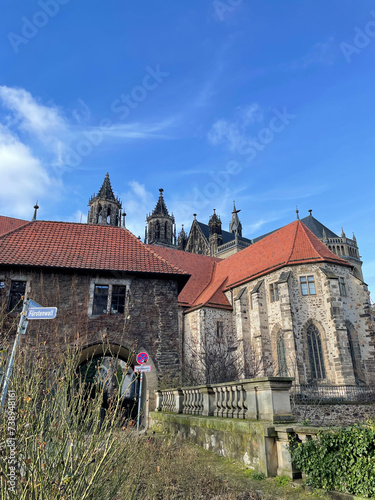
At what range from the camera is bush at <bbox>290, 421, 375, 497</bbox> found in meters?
3.74

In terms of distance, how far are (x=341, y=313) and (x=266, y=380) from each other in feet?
62.8

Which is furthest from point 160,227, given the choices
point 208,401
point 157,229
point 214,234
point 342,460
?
point 342,460

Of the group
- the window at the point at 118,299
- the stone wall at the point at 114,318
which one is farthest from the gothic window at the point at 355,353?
the window at the point at 118,299

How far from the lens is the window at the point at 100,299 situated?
14.4 meters

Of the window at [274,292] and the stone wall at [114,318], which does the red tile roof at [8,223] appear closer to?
the stone wall at [114,318]

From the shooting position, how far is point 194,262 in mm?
34250

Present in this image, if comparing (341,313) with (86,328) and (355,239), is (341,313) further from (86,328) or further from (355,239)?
(355,239)

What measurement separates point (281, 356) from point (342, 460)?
2074 cm

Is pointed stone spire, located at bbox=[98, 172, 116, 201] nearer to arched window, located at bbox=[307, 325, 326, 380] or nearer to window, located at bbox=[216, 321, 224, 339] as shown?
window, located at bbox=[216, 321, 224, 339]

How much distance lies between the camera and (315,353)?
73.5 ft

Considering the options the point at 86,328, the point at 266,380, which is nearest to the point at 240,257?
the point at 86,328

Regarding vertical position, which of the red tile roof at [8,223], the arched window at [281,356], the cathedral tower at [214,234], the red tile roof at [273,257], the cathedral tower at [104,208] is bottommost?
the arched window at [281,356]

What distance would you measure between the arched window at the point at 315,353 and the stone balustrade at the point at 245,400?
15.0 metres

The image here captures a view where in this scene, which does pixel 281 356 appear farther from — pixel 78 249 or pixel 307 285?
pixel 78 249
